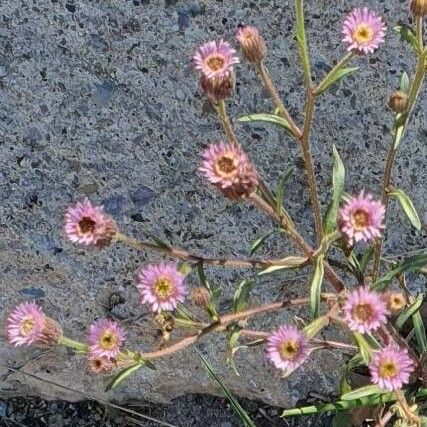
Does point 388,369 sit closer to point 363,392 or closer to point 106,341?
point 363,392

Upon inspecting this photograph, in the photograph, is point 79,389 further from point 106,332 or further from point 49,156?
point 106,332

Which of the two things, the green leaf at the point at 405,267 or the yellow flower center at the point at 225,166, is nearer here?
the yellow flower center at the point at 225,166

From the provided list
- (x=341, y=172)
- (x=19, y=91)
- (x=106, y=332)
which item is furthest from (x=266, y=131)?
(x=106, y=332)

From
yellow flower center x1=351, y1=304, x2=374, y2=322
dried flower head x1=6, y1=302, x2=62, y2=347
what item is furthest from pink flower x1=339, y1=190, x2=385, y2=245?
dried flower head x1=6, y1=302, x2=62, y2=347

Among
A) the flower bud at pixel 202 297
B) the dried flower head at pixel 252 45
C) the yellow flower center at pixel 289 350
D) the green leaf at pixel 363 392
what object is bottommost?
the yellow flower center at pixel 289 350

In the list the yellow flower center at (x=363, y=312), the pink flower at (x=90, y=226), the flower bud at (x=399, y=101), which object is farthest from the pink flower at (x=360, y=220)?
the pink flower at (x=90, y=226)

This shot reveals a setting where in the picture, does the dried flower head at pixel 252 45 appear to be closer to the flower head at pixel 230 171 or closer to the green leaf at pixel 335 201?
the flower head at pixel 230 171

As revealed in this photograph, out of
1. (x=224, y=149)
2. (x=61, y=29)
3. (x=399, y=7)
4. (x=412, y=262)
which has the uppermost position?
(x=399, y=7)
